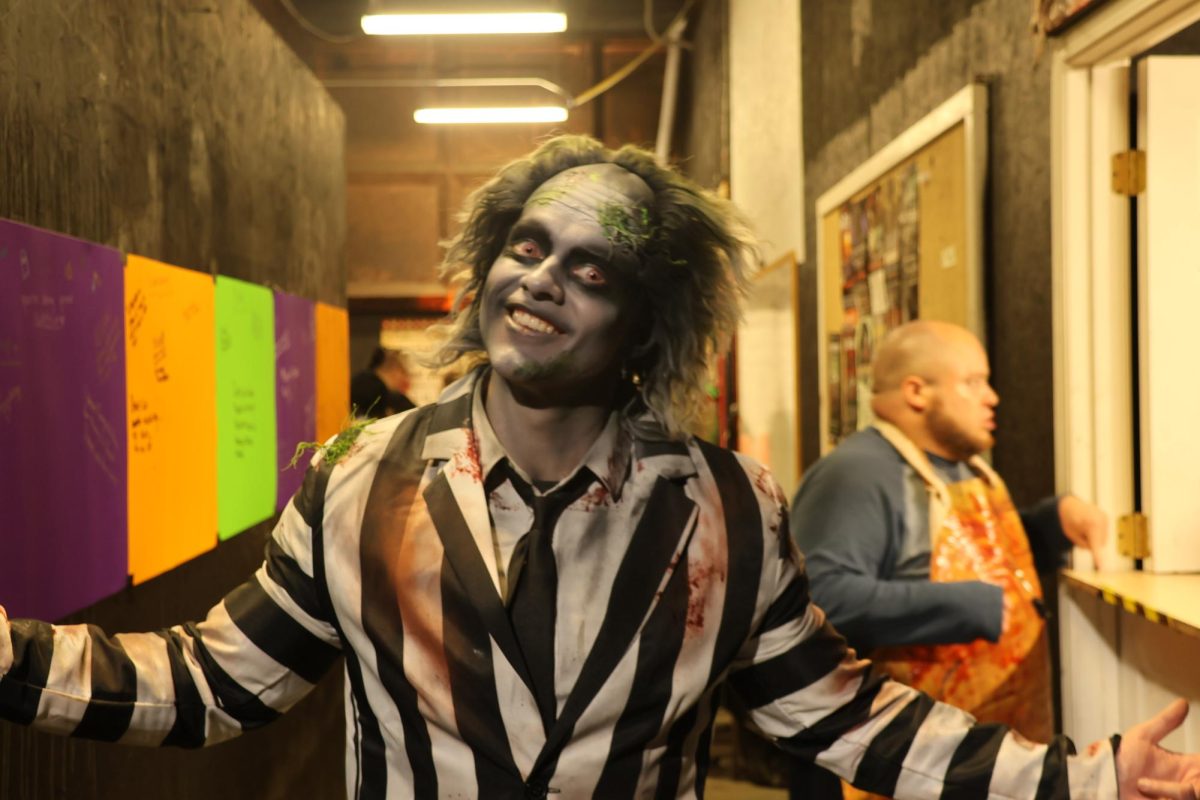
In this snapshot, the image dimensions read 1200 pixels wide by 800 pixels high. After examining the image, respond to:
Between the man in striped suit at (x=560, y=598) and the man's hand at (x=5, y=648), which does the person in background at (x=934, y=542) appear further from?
the man's hand at (x=5, y=648)

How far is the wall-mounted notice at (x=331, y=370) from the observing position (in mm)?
4324

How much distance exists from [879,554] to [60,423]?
169cm

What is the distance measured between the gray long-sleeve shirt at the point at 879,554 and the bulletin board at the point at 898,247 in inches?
37.2

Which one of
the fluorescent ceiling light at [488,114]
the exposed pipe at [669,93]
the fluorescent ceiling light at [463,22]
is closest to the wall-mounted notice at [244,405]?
the fluorescent ceiling light at [463,22]

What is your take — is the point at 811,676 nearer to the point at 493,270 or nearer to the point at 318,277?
the point at 493,270

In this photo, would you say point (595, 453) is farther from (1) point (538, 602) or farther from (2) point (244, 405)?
(2) point (244, 405)

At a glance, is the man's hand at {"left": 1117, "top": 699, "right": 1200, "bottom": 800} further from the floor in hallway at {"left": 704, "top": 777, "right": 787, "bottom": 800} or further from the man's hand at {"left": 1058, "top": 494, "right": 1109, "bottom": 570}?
the floor in hallway at {"left": 704, "top": 777, "right": 787, "bottom": 800}

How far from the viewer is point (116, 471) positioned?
8.07ft

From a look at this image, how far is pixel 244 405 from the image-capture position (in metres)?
3.39

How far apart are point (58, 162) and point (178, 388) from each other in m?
0.75

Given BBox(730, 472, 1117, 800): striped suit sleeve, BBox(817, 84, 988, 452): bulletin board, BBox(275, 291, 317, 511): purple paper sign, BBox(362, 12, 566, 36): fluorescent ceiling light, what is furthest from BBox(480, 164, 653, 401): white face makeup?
BBox(362, 12, 566, 36): fluorescent ceiling light

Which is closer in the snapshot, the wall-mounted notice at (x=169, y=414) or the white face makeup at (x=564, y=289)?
the white face makeup at (x=564, y=289)

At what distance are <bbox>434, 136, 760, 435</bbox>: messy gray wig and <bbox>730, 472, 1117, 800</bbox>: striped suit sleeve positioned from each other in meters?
0.26

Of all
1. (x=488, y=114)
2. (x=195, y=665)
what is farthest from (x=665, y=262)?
(x=488, y=114)
